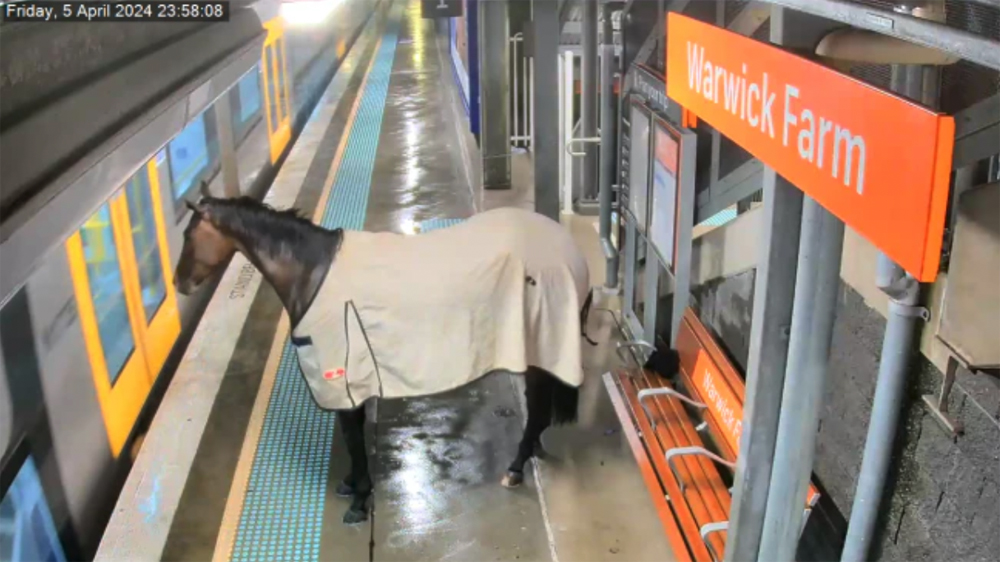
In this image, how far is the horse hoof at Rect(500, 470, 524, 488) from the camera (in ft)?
15.1

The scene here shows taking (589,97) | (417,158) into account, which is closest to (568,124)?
(589,97)

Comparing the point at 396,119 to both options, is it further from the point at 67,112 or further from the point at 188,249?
the point at 67,112

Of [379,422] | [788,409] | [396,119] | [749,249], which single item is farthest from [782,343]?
[396,119]

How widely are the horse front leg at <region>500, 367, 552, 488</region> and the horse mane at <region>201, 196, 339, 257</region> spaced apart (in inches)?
48.2

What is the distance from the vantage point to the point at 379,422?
520cm

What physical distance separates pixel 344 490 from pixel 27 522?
4.49ft

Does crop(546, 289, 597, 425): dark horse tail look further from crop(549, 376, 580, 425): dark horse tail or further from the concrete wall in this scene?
the concrete wall

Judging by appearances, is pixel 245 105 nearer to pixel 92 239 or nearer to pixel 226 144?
pixel 226 144

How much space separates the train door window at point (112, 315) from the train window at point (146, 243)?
0.78 feet

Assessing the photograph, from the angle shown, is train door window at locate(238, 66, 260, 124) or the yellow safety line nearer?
the yellow safety line

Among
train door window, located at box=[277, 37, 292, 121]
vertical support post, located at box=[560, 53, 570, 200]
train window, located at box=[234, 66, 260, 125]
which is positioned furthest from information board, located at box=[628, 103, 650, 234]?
train door window, located at box=[277, 37, 292, 121]

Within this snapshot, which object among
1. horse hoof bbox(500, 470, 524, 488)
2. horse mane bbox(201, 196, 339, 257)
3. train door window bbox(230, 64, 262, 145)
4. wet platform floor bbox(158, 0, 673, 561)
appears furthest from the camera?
train door window bbox(230, 64, 262, 145)

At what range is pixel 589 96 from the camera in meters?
7.37

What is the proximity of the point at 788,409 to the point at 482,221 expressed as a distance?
91.9 inches
